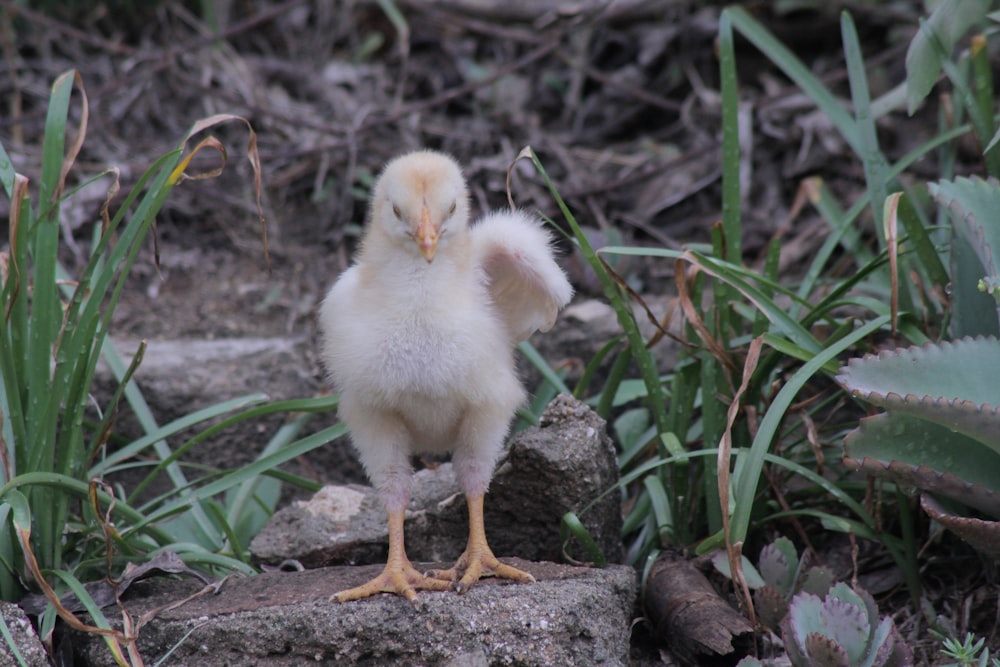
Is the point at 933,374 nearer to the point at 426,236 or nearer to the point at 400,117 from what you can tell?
the point at 426,236

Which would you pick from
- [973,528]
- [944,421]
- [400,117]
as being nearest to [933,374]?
[944,421]

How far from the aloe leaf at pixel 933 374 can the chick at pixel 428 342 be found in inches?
34.5

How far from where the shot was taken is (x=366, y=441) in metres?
3.04

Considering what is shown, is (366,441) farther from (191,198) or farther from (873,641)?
(191,198)

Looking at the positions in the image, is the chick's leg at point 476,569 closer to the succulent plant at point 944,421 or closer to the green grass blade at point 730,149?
the succulent plant at point 944,421

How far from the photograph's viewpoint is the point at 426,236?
9.29ft

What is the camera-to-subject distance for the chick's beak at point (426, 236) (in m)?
2.81

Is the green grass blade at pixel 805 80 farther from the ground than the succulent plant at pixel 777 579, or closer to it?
farther from the ground

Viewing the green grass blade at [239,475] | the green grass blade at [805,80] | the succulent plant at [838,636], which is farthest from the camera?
the green grass blade at [805,80]

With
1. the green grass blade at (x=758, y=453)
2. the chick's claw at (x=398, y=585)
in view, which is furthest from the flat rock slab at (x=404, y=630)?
the green grass blade at (x=758, y=453)

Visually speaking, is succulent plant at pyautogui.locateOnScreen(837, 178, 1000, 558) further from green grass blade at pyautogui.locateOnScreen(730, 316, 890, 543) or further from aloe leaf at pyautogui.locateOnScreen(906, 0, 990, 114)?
aloe leaf at pyautogui.locateOnScreen(906, 0, 990, 114)

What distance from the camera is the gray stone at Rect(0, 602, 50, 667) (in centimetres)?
265

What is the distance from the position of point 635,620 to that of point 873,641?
0.79 m

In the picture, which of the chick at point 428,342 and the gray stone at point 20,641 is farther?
the chick at point 428,342
